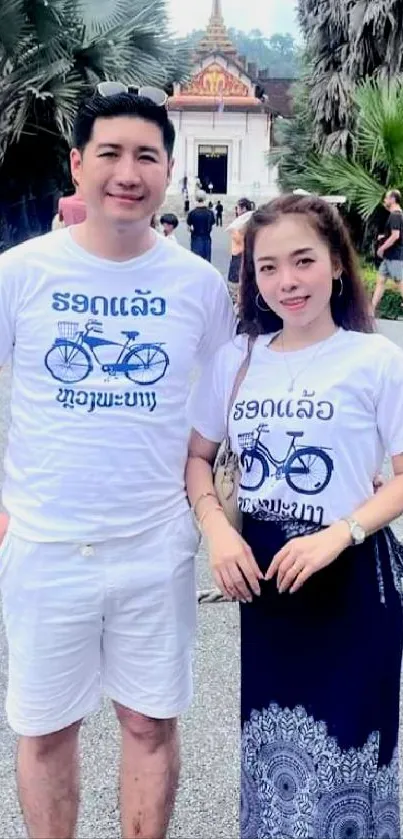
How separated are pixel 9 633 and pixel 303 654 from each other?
58 centimetres

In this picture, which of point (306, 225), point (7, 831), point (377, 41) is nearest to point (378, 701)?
point (306, 225)

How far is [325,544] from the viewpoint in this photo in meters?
1.73

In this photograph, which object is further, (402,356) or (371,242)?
(371,242)

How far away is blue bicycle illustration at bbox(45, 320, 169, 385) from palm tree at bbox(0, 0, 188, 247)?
13276 mm

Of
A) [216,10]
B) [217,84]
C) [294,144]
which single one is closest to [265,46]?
[216,10]

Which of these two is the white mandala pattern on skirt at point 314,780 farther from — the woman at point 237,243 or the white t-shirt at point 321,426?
the woman at point 237,243

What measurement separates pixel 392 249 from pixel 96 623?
31.7ft

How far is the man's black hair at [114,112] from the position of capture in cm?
185

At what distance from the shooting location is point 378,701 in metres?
1.82

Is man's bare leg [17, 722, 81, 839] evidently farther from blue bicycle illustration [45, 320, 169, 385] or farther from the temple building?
the temple building

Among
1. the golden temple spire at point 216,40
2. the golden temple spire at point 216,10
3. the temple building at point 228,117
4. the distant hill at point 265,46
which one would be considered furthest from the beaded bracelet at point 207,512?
the distant hill at point 265,46

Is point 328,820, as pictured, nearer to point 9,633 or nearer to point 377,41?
point 9,633

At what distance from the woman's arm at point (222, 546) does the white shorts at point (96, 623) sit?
0.24ft

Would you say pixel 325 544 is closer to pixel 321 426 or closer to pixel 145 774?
pixel 321 426
